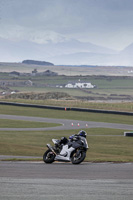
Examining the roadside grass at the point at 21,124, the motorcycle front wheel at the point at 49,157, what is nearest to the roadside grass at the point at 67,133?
the roadside grass at the point at 21,124

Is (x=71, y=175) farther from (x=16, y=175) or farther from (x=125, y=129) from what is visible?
(x=125, y=129)

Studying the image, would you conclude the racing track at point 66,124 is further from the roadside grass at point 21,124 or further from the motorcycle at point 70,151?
the motorcycle at point 70,151

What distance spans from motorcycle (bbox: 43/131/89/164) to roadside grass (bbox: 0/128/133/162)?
881 centimetres

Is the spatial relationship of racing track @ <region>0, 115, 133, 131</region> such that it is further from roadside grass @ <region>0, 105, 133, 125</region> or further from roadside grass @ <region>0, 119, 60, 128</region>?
roadside grass @ <region>0, 105, 133, 125</region>

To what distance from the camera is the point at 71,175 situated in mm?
16141

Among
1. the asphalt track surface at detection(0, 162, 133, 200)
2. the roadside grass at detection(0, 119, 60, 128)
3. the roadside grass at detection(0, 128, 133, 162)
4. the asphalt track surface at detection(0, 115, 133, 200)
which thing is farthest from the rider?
the roadside grass at detection(0, 119, 60, 128)

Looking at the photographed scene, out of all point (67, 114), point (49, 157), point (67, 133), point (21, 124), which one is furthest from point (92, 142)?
point (67, 114)

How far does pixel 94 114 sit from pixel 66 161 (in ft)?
187

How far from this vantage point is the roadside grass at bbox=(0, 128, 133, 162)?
31.4 meters

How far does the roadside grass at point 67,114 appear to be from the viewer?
2751 inches

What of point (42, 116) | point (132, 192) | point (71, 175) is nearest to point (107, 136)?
point (42, 116)

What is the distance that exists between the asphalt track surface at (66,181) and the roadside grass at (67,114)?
4832 centimetres

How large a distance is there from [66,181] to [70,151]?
5.78 meters

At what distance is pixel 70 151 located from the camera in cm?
2033
